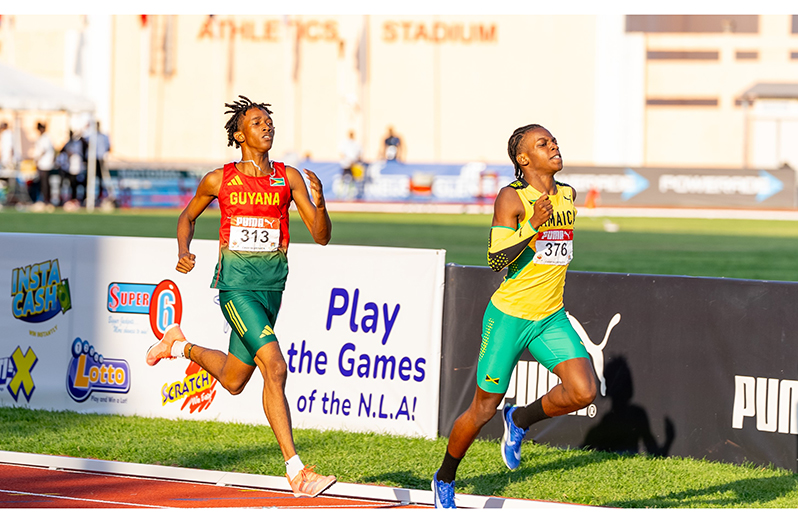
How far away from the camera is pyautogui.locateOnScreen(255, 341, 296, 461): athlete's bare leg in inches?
237

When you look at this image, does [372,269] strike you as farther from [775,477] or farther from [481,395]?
[775,477]

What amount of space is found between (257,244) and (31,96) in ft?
75.4

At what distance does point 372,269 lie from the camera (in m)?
8.02

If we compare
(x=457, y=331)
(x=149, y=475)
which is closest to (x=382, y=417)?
(x=457, y=331)

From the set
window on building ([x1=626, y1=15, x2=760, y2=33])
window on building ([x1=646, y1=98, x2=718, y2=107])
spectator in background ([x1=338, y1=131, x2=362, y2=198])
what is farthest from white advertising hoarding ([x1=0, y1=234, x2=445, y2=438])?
window on building ([x1=626, y1=15, x2=760, y2=33])

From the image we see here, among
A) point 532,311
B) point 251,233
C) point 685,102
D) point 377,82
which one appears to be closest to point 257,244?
point 251,233

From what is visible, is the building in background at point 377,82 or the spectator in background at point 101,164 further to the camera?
the building in background at point 377,82

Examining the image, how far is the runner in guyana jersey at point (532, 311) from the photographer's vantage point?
5.71m

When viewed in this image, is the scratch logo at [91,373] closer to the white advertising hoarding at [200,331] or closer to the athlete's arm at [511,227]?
the white advertising hoarding at [200,331]

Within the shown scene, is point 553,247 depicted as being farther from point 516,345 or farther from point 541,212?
point 516,345

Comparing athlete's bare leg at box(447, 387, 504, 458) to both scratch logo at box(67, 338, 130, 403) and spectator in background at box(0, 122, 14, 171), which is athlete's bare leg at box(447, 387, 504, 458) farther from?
spectator in background at box(0, 122, 14, 171)

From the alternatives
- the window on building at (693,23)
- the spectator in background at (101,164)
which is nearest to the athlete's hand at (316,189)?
the spectator in background at (101,164)

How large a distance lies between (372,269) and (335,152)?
134 ft
